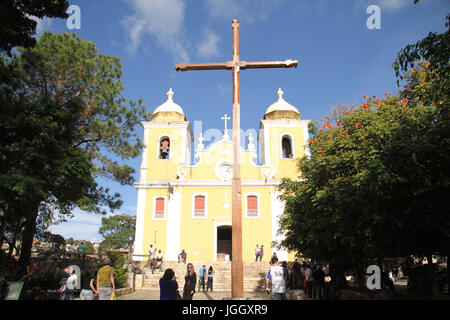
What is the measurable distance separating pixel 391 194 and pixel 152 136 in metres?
19.9

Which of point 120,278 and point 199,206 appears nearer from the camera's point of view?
point 120,278

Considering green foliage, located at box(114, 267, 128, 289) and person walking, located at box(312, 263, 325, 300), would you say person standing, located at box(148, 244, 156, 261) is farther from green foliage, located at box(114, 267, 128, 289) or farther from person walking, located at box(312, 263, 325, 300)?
person walking, located at box(312, 263, 325, 300)

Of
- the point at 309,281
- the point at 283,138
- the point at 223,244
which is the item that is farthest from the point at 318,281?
the point at 283,138

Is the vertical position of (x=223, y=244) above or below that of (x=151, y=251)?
above

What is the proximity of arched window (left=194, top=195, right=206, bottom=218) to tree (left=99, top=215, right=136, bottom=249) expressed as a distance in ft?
115

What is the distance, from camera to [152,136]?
24.7 metres

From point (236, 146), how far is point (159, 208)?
17.0 metres

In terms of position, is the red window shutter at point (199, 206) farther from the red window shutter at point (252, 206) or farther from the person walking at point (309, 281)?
the person walking at point (309, 281)

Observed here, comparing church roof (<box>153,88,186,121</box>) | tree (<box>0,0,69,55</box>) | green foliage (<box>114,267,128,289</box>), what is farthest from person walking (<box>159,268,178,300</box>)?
church roof (<box>153,88,186,121</box>)

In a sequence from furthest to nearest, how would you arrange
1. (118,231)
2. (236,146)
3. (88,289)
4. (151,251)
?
(118,231), (151,251), (88,289), (236,146)

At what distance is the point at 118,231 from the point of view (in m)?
56.3

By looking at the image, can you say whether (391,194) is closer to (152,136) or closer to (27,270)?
(27,270)

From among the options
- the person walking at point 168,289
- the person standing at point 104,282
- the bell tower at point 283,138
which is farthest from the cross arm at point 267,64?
the bell tower at point 283,138

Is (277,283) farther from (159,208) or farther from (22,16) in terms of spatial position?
(159,208)
